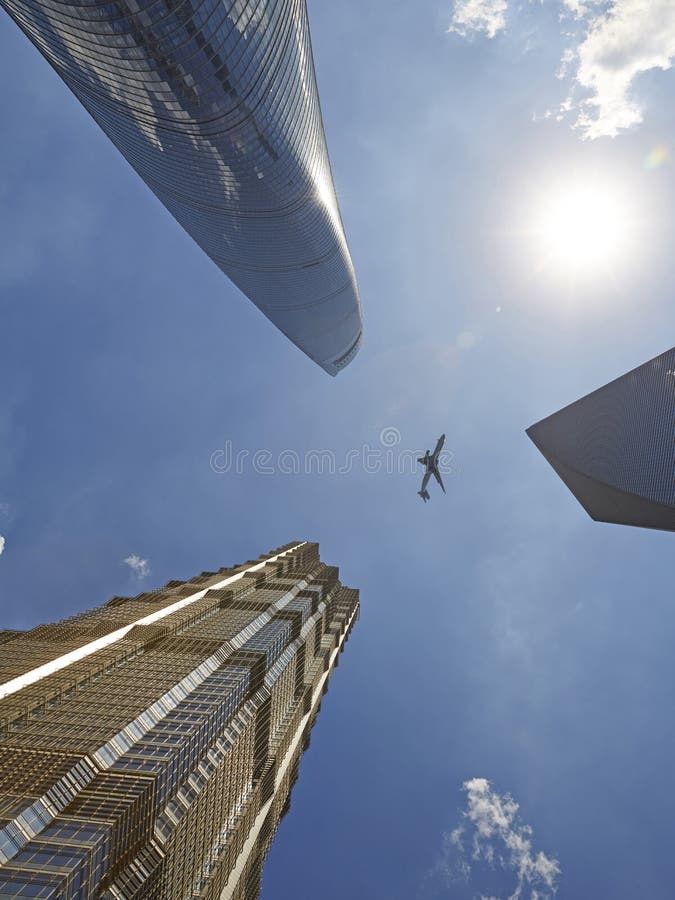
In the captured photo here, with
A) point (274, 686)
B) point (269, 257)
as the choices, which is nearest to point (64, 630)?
point (274, 686)

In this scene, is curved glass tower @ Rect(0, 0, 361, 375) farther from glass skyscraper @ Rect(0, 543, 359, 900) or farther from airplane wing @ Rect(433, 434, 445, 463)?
glass skyscraper @ Rect(0, 543, 359, 900)

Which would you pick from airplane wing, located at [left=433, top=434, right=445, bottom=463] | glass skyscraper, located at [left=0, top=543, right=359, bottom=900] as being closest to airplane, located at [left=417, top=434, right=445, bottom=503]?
airplane wing, located at [left=433, top=434, right=445, bottom=463]

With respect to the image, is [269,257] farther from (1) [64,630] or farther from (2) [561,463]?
(2) [561,463]

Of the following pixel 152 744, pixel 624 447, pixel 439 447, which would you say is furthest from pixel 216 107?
pixel 624 447

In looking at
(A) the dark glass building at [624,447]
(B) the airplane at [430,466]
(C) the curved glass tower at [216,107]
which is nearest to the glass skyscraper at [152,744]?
(B) the airplane at [430,466]

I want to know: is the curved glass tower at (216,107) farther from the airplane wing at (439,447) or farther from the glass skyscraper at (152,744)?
the glass skyscraper at (152,744)

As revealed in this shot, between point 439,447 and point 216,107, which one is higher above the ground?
point 216,107

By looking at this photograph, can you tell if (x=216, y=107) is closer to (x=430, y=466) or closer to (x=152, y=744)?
(x=430, y=466)
